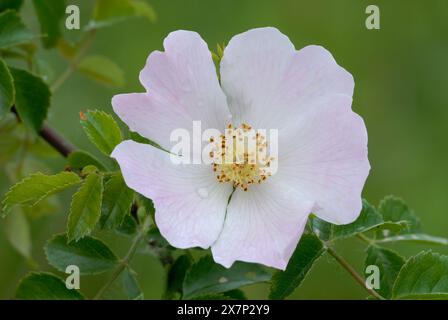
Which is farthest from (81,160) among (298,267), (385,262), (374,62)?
(374,62)

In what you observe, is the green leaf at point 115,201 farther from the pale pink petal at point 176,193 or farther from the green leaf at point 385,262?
the green leaf at point 385,262

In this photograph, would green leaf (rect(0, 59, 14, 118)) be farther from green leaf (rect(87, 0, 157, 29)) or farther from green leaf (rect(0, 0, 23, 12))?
green leaf (rect(87, 0, 157, 29))

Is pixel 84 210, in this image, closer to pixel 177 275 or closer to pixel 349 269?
pixel 177 275

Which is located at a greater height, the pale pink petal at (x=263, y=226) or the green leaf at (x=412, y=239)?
the pale pink petal at (x=263, y=226)

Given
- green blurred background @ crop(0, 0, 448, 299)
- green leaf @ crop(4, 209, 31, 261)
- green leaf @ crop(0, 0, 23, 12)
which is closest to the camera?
green leaf @ crop(0, 0, 23, 12)

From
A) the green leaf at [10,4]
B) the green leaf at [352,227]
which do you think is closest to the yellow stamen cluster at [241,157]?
the green leaf at [352,227]

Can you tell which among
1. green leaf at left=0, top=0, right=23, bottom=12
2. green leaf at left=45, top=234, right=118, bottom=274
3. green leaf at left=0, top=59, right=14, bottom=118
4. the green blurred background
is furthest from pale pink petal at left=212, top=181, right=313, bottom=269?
the green blurred background

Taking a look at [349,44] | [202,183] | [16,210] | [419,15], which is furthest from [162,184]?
[419,15]
